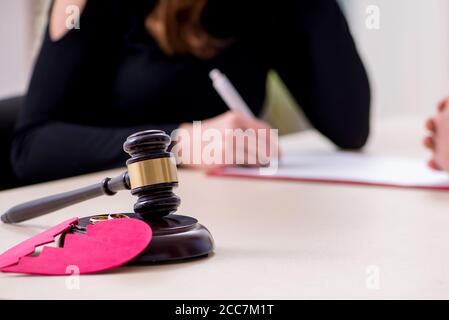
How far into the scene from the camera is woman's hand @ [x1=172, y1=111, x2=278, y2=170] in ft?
3.31

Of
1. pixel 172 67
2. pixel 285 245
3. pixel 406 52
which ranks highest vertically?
pixel 406 52

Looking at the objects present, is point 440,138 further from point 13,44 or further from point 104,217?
point 13,44

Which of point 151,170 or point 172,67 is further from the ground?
point 172,67

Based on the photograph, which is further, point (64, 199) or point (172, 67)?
point (172, 67)

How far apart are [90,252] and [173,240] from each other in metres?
0.06

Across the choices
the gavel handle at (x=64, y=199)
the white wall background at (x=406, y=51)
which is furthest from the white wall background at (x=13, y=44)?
the white wall background at (x=406, y=51)

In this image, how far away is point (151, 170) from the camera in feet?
1.52

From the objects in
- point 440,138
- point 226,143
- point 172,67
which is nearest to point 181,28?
point 172,67

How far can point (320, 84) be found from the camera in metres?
1.42

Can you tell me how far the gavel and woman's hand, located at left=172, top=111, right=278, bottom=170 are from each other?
0.51 m

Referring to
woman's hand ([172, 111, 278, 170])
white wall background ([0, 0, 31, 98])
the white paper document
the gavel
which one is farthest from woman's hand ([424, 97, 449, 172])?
white wall background ([0, 0, 31, 98])

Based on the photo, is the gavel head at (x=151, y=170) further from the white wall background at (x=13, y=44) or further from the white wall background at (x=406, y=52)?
the white wall background at (x=406, y=52)
